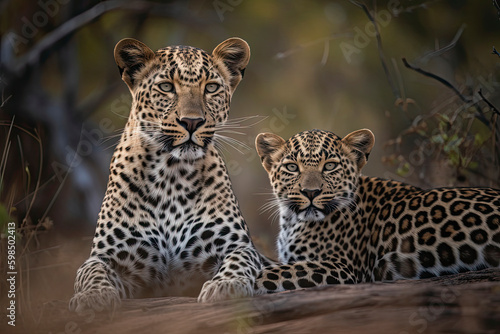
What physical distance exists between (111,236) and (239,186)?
17.8ft

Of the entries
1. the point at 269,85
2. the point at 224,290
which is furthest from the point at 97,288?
the point at 269,85

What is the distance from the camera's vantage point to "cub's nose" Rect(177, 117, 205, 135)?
19.7ft

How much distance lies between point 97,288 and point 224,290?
1079mm

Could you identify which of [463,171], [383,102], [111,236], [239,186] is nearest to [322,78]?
[383,102]

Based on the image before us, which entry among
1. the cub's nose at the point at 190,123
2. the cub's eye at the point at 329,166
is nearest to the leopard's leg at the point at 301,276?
the cub's eye at the point at 329,166

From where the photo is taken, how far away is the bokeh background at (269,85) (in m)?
9.23

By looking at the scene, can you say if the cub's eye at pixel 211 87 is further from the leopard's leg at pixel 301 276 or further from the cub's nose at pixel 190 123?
the leopard's leg at pixel 301 276

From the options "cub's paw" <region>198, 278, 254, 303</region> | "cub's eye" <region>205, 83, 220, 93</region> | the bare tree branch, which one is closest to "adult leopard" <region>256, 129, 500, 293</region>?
"cub's paw" <region>198, 278, 254, 303</region>

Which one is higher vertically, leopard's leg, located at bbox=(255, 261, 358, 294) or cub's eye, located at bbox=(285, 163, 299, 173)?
cub's eye, located at bbox=(285, 163, 299, 173)

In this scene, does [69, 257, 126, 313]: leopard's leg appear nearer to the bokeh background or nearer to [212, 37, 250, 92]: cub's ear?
[212, 37, 250, 92]: cub's ear

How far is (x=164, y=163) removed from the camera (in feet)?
21.1

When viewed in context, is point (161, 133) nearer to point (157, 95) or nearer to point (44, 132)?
point (157, 95)

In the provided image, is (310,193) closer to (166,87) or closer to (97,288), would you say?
(166,87)

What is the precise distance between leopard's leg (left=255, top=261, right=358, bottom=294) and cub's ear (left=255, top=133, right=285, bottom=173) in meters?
1.35
